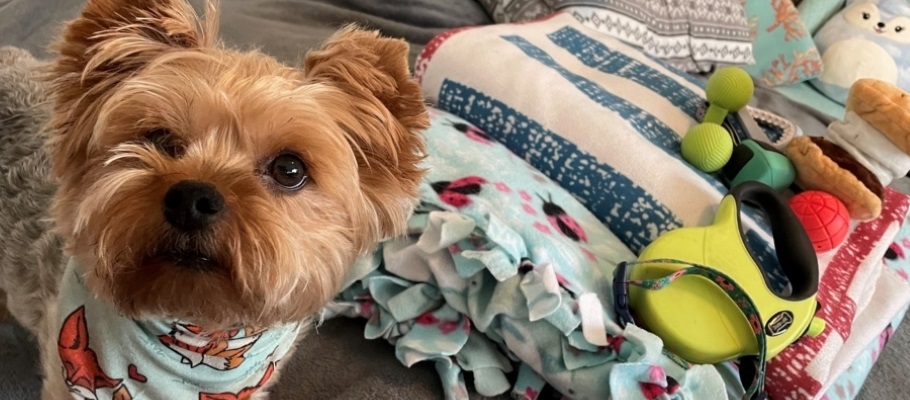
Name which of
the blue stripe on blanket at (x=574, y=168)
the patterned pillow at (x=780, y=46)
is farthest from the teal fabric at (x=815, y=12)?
the blue stripe on blanket at (x=574, y=168)

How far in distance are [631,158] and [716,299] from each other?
36 centimetres

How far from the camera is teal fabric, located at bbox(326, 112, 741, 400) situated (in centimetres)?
99

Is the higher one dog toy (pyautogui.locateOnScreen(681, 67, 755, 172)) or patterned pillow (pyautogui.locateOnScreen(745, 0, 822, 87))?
dog toy (pyautogui.locateOnScreen(681, 67, 755, 172))

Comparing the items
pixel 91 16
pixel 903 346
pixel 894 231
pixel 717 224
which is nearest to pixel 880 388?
pixel 903 346

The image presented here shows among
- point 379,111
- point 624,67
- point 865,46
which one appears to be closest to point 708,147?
point 624,67

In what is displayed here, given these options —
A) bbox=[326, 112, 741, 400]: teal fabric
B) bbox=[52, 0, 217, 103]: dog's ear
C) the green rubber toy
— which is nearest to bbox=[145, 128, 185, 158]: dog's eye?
bbox=[52, 0, 217, 103]: dog's ear

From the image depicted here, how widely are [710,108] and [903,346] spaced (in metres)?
0.62

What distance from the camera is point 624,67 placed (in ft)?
5.65

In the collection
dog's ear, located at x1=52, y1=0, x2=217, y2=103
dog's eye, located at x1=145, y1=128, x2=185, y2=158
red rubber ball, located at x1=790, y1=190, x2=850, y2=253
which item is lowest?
red rubber ball, located at x1=790, y1=190, x2=850, y2=253

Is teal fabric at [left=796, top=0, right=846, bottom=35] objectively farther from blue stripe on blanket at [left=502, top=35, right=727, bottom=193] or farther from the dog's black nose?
the dog's black nose

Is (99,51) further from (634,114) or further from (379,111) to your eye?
(634,114)

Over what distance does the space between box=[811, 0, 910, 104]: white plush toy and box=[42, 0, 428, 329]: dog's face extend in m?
1.95

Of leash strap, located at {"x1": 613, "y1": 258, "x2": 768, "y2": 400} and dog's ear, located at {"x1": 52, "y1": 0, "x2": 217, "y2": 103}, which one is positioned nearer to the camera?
dog's ear, located at {"x1": 52, "y1": 0, "x2": 217, "y2": 103}

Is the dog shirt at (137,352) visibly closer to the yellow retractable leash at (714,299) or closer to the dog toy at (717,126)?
the yellow retractable leash at (714,299)
